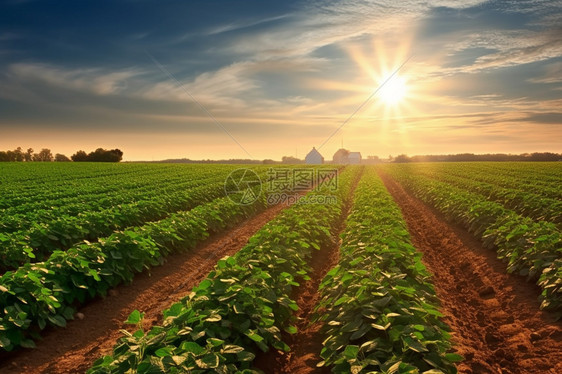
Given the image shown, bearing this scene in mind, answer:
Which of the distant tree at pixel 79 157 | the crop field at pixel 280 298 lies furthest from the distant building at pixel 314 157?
the crop field at pixel 280 298

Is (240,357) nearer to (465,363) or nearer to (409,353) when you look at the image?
(409,353)

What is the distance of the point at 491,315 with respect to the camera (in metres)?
7.09

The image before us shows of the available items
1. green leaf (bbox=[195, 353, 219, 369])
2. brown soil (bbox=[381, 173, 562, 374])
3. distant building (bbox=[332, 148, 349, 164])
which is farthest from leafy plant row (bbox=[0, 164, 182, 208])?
distant building (bbox=[332, 148, 349, 164])

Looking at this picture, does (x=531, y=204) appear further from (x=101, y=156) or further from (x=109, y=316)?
(x=101, y=156)

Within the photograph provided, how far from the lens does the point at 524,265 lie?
336 inches

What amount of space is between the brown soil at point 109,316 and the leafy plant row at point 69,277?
0.68ft

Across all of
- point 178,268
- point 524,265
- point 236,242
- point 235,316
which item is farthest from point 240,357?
point 236,242

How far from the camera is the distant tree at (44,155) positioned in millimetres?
103613

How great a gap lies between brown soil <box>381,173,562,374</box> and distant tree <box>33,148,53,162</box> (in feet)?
378

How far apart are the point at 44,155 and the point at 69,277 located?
4889 inches

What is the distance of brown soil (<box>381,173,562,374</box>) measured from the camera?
5445mm

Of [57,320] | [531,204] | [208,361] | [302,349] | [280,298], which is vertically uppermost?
[531,204]

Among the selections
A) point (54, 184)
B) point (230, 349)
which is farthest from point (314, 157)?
point (230, 349)

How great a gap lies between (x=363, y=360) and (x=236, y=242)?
9.57m
